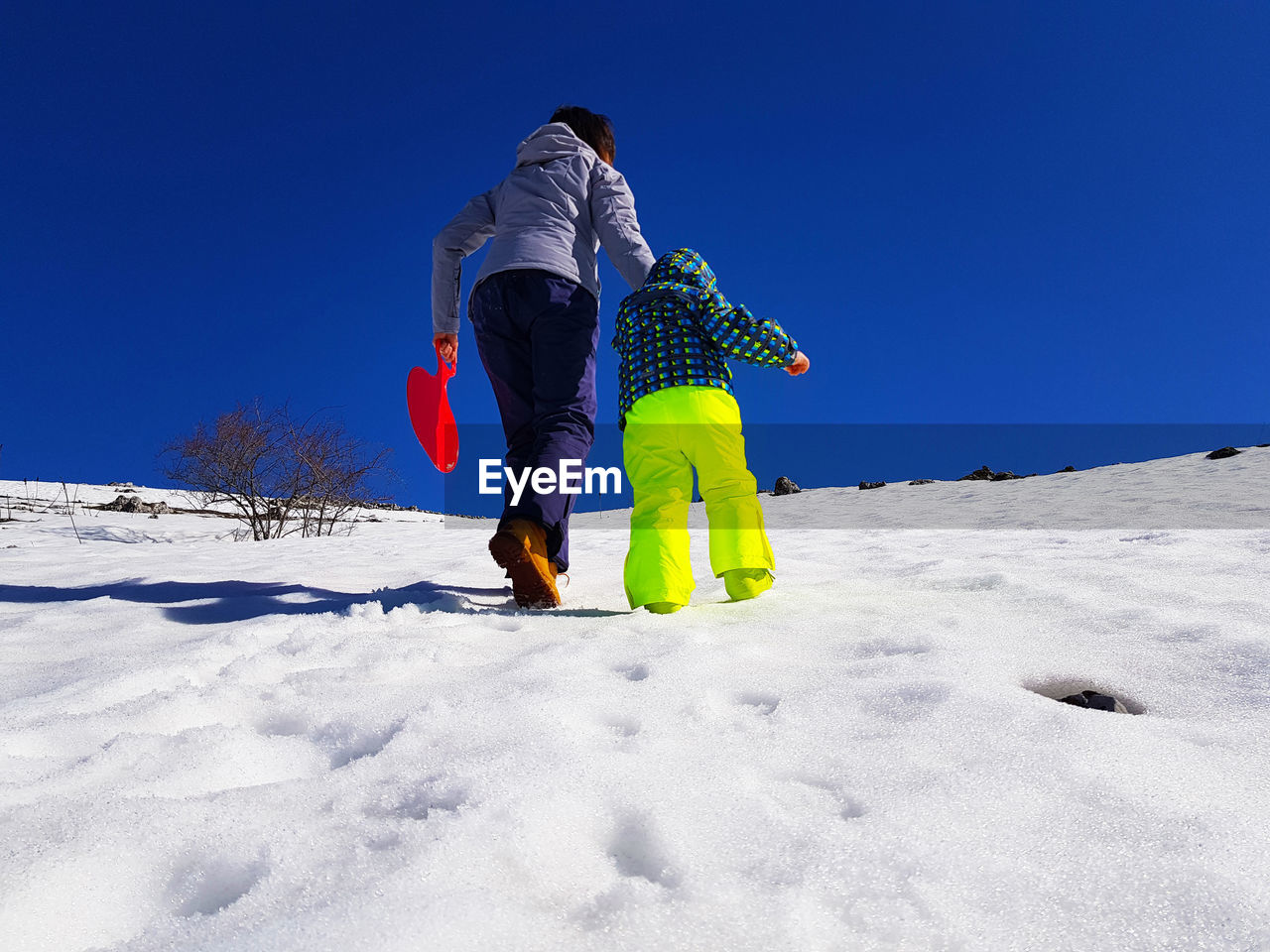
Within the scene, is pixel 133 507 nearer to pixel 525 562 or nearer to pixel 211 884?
pixel 525 562

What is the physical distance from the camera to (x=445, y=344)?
117 inches

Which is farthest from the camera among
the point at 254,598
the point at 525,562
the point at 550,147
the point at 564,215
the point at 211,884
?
the point at 550,147

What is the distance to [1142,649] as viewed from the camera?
145 centimetres

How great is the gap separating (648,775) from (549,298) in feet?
6.09

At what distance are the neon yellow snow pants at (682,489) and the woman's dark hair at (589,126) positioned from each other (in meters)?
1.33

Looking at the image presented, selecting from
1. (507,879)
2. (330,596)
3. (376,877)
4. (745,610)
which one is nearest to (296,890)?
(376,877)

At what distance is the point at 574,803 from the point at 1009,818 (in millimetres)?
513

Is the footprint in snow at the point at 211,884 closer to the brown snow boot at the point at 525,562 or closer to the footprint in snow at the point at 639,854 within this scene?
the footprint in snow at the point at 639,854

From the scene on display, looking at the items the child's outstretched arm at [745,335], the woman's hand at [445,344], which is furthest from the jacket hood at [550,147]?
the child's outstretched arm at [745,335]

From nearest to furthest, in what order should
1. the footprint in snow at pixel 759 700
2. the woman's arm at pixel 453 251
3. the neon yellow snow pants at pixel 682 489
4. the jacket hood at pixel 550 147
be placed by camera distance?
the footprint in snow at pixel 759 700, the neon yellow snow pants at pixel 682 489, the jacket hood at pixel 550 147, the woman's arm at pixel 453 251

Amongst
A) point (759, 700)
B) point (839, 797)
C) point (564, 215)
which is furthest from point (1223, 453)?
point (839, 797)

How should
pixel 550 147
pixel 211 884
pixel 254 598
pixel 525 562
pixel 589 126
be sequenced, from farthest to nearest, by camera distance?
1. pixel 589 126
2. pixel 550 147
3. pixel 254 598
4. pixel 525 562
5. pixel 211 884

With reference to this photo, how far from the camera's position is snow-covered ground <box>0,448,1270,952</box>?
63 cm

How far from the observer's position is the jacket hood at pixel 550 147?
2.61 m
